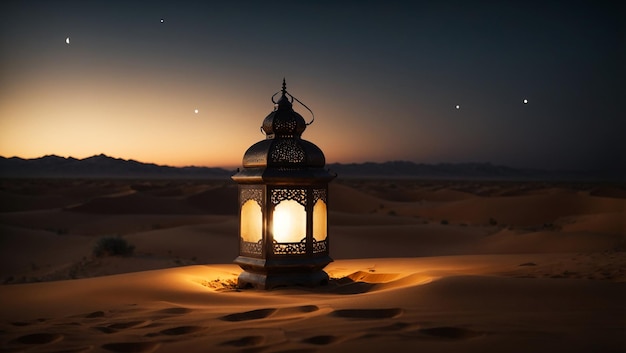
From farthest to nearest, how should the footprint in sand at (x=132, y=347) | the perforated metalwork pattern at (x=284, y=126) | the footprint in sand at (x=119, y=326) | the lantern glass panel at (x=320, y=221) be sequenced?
the lantern glass panel at (x=320, y=221) < the perforated metalwork pattern at (x=284, y=126) < the footprint in sand at (x=119, y=326) < the footprint in sand at (x=132, y=347)

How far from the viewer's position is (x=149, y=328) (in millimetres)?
4285

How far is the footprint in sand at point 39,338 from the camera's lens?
13.5ft

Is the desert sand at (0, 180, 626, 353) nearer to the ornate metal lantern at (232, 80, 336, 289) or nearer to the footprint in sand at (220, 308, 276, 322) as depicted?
the footprint in sand at (220, 308, 276, 322)

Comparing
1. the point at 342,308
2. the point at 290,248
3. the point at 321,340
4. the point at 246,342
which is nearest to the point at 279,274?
the point at 290,248

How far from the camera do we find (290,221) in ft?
24.0

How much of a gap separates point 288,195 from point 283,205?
33 cm

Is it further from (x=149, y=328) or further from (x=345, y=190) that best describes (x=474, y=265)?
(x=345, y=190)

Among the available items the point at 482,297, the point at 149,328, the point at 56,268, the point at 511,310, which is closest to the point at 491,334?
the point at 511,310

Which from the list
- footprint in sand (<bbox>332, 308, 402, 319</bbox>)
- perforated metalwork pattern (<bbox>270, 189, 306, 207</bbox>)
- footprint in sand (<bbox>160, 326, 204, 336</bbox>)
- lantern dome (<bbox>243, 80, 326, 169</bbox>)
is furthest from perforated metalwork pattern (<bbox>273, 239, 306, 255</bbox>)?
footprint in sand (<bbox>160, 326, 204, 336</bbox>)

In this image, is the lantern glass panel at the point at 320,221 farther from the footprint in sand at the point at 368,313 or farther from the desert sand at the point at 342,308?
the footprint in sand at the point at 368,313

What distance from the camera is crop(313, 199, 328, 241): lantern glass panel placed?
7.45m

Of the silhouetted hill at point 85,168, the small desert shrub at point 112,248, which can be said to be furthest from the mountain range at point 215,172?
the small desert shrub at point 112,248

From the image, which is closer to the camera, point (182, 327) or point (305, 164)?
point (182, 327)

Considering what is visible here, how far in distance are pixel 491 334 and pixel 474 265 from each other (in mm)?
→ 4764
